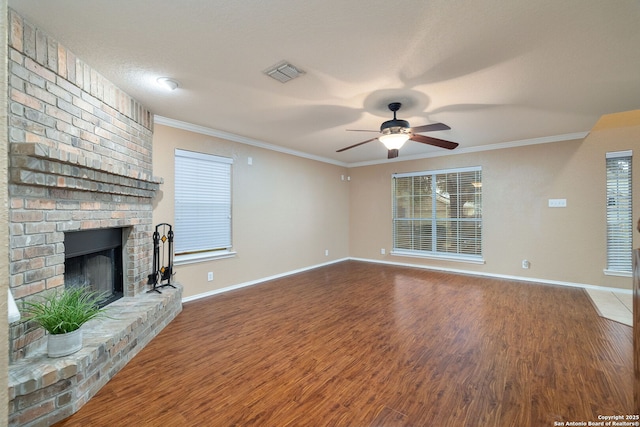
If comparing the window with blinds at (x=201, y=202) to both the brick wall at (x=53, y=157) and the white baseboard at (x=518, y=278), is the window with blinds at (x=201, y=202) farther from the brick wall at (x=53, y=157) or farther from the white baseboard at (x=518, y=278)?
the white baseboard at (x=518, y=278)

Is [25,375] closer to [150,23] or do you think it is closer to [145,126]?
[150,23]

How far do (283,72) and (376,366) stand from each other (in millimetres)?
2696

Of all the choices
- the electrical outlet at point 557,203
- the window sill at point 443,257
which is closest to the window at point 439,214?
the window sill at point 443,257

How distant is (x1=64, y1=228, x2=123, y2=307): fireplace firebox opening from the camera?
2.44m

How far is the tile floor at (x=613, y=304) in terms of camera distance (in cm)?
324

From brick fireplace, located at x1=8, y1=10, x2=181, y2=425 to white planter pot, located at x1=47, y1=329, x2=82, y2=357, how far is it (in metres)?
0.06

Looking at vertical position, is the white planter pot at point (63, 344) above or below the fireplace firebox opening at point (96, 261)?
below

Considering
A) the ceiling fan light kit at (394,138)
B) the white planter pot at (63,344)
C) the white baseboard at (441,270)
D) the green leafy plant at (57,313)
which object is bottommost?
the white baseboard at (441,270)

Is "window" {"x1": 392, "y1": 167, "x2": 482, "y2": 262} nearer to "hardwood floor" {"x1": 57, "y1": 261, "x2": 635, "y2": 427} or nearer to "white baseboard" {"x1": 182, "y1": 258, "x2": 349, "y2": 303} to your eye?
"hardwood floor" {"x1": 57, "y1": 261, "x2": 635, "y2": 427}

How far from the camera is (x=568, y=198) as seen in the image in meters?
4.59

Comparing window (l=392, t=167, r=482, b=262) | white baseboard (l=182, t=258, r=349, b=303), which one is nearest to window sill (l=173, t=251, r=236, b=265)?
white baseboard (l=182, t=258, r=349, b=303)

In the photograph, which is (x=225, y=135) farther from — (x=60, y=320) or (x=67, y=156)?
(x=60, y=320)

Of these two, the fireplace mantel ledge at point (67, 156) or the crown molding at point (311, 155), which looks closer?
the fireplace mantel ledge at point (67, 156)

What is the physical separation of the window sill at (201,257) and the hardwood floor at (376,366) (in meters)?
0.60
